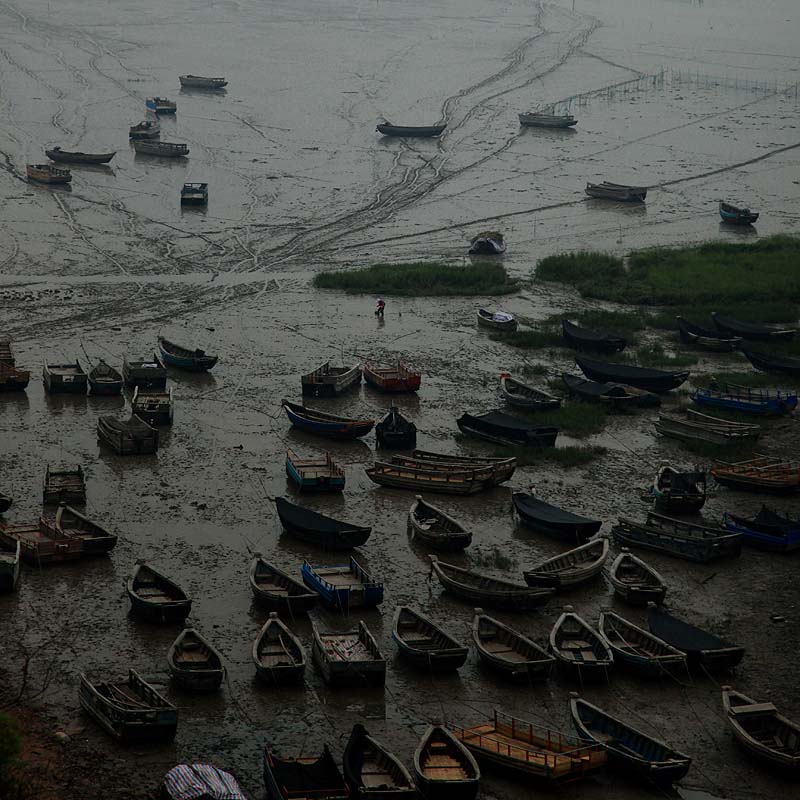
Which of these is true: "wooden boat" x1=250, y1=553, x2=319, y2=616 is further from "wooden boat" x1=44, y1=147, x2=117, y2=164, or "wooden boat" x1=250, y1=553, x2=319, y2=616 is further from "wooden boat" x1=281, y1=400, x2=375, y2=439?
"wooden boat" x1=44, y1=147, x2=117, y2=164

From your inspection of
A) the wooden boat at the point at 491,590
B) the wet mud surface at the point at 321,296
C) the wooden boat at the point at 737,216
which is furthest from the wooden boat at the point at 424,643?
the wooden boat at the point at 737,216

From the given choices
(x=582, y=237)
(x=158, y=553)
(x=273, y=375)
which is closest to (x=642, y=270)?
(x=582, y=237)

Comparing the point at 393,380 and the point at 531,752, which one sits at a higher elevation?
the point at 393,380

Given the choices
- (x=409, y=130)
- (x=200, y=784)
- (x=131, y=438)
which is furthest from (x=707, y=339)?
(x=409, y=130)

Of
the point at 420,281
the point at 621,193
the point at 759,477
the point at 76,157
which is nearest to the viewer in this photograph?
the point at 759,477

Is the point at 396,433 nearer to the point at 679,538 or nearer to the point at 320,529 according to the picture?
the point at 320,529

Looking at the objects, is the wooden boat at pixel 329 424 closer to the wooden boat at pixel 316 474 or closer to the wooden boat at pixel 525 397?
the wooden boat at pixel 316 474

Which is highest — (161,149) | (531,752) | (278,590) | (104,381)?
(161,149)

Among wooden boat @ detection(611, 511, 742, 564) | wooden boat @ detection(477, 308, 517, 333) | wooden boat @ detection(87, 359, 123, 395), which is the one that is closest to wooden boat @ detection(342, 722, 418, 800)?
wooden boat @ detection(611, 511, 742, 564)

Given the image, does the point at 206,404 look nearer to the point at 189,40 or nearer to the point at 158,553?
the point at 158,553
